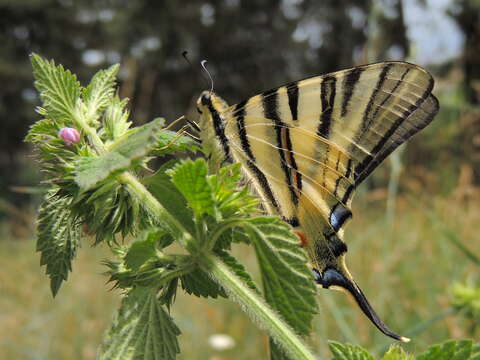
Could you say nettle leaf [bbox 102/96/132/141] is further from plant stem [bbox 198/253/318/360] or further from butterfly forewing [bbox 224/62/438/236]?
butterfly forewing [bbox 224/62/438/236]

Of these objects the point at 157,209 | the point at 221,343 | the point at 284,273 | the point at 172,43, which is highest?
the point at 172,43

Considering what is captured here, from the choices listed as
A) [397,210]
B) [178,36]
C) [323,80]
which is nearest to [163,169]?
[323,80]

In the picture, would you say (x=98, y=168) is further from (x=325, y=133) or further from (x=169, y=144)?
(x=325, y=133)

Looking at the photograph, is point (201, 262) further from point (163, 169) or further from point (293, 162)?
point (293, 162)

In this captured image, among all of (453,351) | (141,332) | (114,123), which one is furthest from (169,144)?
(453,351)

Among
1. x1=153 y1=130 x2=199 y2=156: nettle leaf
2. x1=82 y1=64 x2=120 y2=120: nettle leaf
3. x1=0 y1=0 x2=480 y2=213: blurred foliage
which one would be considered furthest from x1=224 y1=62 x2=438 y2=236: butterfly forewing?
x1=0 y1=0 x2=480 y2=213: blurred foliage

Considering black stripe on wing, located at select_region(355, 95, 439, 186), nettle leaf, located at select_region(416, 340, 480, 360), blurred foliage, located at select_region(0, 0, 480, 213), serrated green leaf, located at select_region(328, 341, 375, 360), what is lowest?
nettle leaf, located at select_region(416, 340, 480, 360)
